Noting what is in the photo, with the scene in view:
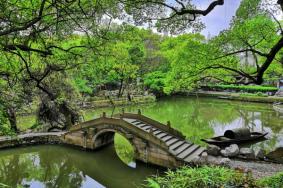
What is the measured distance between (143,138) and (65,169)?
14.0 feet

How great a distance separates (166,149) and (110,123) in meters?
3.87

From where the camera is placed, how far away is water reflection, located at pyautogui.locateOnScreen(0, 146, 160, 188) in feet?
39.2

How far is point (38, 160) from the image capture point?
48.5 feet

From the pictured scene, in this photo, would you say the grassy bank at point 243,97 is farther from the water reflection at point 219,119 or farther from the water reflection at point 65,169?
the water reflection at point 65,169

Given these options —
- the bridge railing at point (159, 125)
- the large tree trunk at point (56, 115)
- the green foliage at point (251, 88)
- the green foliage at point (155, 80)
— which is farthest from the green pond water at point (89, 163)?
→ the green foliage at point (251, 88)

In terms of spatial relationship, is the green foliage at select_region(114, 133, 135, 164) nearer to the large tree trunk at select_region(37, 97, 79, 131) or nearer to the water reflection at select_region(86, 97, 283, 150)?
the large tree trunk at select_region(37, 97, 79, 131)

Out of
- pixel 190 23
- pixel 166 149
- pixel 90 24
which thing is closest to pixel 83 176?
pixel 166 149

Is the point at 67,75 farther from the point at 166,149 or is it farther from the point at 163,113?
the point at 163,113

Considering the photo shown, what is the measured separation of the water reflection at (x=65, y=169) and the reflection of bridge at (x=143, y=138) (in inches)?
22.0

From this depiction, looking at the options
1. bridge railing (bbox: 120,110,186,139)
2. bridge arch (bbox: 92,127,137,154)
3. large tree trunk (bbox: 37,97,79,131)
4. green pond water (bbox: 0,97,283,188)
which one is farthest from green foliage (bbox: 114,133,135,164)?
large tree trunk (bbox: 37,97,79,131)

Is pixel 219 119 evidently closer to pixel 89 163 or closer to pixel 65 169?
pixel 89 163

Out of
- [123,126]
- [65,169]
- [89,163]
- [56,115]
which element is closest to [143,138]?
[123,126]

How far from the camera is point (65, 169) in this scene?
535 inches

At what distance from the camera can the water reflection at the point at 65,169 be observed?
11945 millimetres
